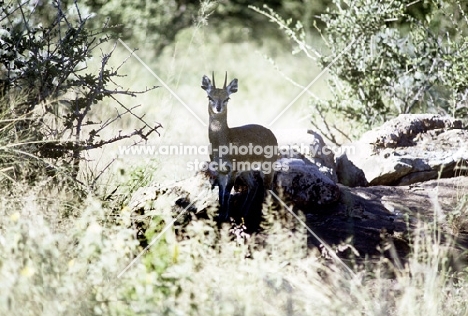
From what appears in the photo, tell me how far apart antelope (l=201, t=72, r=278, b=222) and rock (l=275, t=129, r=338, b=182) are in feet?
3.38

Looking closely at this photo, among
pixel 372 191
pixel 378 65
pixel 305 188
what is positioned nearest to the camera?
pixel 305 188

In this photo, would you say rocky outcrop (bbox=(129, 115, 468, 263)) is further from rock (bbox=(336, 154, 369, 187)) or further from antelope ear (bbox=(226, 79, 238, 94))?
antelope ear (bbox=(226, 79, 238, 94))

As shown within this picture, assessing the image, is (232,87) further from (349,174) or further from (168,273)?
(168,273)

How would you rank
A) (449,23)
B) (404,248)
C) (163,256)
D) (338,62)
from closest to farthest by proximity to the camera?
(163,256) → (404,248) → (338,62) → (449,23)

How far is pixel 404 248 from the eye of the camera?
218 inches

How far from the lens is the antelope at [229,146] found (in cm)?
603

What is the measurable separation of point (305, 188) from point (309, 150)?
1.32 meters

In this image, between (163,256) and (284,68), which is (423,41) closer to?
(284,68)

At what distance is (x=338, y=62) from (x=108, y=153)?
3.84 m

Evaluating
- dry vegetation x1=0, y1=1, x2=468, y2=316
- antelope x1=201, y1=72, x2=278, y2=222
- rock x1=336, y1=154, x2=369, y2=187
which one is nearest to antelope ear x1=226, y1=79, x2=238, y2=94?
antelope x1=201, y1=72, x2=278, y2=222

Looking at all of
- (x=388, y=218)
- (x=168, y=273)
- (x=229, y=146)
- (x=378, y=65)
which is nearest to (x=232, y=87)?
(x=229, y=146)

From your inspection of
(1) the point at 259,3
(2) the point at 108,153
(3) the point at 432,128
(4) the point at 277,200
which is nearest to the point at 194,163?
(2) the point at 108,153

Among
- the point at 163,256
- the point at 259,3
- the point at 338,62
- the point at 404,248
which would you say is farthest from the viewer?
the point at 259,3

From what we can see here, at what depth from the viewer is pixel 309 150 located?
A: 7559 mm
